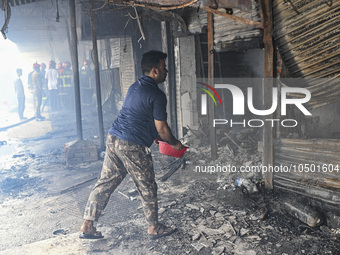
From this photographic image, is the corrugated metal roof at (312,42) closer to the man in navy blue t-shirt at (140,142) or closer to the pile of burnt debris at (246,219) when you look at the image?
the pile of burnt debris at (246,219)

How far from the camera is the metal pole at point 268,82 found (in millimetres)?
4398

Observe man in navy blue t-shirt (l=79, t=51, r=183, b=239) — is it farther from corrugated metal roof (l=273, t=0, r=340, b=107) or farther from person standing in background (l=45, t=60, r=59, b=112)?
person standing in background (l=45, t=60, r=59, b=112)

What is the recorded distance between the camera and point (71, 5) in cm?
759

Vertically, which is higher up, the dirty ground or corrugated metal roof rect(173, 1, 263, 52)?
corrugated metal roof rect(173, 1, 263, 52)

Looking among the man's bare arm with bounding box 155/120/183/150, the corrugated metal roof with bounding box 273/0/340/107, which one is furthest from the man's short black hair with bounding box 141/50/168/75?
the corrugated metal roof with bounding box 273/0/340/107

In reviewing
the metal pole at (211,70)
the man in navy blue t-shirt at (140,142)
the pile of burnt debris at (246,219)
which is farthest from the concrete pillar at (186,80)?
the man in navy blue t-shirt at (140,142)

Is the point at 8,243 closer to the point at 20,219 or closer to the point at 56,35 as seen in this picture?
the point at 20,219

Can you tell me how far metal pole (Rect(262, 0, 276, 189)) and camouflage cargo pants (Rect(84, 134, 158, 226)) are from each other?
1.97 metres

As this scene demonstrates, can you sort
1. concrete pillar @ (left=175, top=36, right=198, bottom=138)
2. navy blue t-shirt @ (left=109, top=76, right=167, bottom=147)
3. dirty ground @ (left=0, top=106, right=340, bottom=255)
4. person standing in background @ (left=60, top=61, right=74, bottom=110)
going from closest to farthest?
navy blue t-shirt @ (left=109, top=76, right=167, bottom=147), dirty ground @ (left=0, top=106, right=340, bottom=255), concrete pillar @ (left=175, top=36, right=198, bottom=138), person standing in background @ (left=60, top=61, right=74, bottom=110)

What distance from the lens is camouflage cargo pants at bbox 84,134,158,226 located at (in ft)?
12.0

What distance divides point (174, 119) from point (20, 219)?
464cm

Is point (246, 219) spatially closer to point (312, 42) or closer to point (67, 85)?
point (312, 42)

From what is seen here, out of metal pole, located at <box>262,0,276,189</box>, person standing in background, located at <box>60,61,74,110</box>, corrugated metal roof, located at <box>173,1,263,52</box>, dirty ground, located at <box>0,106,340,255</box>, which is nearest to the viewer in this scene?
dirty ground, located at <box>0,106,340,255</box>

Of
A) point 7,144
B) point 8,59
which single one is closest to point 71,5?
point 7,144
